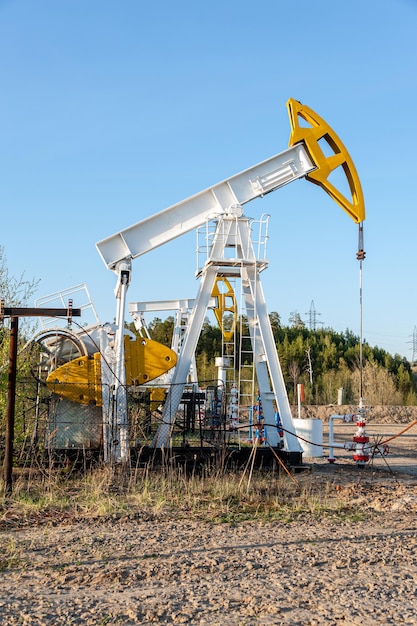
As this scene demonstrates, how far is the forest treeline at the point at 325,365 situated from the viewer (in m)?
34.9

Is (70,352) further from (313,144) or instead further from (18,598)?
(18,598)

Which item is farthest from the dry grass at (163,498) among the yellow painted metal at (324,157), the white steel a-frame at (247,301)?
the yellow painted metal at (324,157)

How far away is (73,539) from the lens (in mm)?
6434

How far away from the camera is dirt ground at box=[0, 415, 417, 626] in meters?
4.45

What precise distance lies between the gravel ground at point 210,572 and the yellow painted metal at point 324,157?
589 centimetres

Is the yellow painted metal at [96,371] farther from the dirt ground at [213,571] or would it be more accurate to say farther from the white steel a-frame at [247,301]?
the dirt ground at [213,571]

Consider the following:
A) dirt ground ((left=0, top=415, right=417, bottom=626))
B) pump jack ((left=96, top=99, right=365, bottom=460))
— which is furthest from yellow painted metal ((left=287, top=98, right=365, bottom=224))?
dirt ground ((left=0, top=415, right=417, bottom=626))

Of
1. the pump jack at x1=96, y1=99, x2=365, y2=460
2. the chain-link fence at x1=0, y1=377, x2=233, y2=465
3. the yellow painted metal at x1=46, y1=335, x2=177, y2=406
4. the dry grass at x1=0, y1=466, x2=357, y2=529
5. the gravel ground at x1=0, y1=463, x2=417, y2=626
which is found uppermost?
the pump jack at x1=96, y1=99, x2=365, y2=460

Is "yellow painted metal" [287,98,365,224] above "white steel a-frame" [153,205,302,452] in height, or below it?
above

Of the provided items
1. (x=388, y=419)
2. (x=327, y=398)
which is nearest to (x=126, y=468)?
(x=388, y=419)

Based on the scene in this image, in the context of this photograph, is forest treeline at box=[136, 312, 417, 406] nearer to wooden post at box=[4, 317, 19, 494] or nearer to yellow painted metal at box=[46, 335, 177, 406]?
yellow painted metal at box=[46, 335, 177, 406]

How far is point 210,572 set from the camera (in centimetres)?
539

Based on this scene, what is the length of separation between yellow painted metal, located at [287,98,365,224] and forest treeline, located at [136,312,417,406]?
1886 centimetres

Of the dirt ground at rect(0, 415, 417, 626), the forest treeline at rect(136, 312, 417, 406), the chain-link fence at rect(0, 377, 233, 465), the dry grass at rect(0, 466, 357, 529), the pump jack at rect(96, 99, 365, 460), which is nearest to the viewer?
the dirt ground at rect(0, 415, 417, 626)
